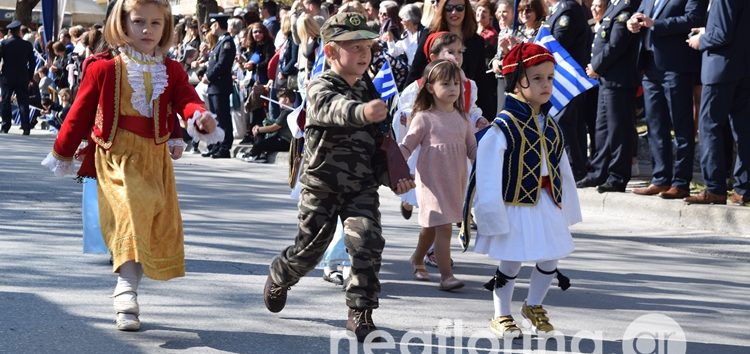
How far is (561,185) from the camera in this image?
6.42 metres

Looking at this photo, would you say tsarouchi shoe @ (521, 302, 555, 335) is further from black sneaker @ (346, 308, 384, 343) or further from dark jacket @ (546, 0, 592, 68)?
dark jacket @ (546, 0, 592, 68)

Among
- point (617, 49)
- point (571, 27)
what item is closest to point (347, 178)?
point (617, 49)

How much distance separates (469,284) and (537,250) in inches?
68.2

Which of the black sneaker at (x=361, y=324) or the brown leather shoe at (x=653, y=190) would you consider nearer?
the black sneaker at (x=361, y=324)

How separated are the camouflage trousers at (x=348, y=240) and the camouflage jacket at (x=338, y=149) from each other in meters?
0.07

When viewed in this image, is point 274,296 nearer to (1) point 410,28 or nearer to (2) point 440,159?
(2) point 440,159

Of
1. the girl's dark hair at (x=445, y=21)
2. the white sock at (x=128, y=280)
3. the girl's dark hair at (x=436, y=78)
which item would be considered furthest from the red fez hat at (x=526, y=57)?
the girl's dark hair at (x=445, y=21)

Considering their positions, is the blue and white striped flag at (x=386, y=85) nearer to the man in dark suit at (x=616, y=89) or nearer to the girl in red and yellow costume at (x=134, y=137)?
the girl in red and yellow costume at (x=134, y=137)

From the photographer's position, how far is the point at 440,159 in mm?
7613

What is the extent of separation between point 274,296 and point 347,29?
141cm

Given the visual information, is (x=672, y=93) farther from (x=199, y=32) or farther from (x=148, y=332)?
(x=199, y=32)

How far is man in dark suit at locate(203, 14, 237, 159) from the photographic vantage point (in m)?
17.0

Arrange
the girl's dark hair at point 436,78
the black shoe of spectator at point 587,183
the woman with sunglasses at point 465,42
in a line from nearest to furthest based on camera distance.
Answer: the girl's dark hair at point 436,78 → the woman with sunglasses at point 465,42 → the black shoe of spectator at point 587,183

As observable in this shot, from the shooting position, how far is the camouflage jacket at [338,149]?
20.1ft
